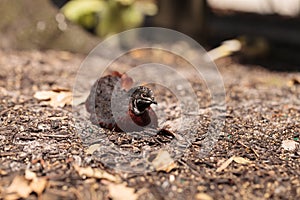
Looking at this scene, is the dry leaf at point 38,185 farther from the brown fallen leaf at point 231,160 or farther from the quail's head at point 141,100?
the brown fallen leaf at point 231,160

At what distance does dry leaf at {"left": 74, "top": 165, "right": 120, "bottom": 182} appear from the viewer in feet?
6.21

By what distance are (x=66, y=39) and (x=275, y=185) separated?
2.98m

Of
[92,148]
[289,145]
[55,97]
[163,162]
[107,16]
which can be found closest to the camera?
[163,162]

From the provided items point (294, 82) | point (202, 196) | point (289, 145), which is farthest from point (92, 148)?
point (294, 82)

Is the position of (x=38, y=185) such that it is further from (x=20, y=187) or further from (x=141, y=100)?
(x=141, y=100)

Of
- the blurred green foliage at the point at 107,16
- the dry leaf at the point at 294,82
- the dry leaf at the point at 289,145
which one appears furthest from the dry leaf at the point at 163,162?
the blurred green foliage at the point at 107,16

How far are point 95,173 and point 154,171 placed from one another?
256mm

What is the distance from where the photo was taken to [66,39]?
4.39 meters

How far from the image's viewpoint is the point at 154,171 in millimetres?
1966

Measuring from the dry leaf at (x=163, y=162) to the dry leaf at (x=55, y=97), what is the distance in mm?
946

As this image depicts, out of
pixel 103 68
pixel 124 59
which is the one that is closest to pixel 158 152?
pixel 103 68

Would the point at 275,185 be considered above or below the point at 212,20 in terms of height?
below

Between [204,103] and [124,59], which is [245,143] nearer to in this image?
[204,103]

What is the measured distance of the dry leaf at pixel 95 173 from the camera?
6.21 ft
